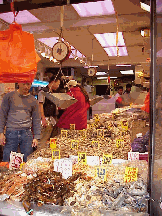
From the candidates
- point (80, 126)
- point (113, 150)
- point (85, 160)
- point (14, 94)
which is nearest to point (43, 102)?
point (80, 126)

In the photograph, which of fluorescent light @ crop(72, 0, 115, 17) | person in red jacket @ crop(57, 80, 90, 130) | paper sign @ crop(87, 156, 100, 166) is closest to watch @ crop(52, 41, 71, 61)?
paper sign @ crop(87, 156, 100, 166)

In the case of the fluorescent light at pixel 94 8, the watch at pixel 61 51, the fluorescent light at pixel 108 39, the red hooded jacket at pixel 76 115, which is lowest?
the red hooded jacket at pixel 76 115

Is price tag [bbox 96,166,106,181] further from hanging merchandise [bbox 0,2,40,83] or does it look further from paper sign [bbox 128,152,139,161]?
hanging merchandise [bbox 0,2,40,83]

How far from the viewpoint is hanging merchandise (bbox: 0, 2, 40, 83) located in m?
2.09

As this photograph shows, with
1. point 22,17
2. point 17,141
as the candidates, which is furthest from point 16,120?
point 22,17

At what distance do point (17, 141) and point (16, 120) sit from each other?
0.34 meters

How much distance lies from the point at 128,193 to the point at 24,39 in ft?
5.32

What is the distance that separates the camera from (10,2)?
6.84ft

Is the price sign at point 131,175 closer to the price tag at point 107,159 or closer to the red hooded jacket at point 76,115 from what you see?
the price tag at point 107,159

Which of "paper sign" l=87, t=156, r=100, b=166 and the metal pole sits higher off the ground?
the metal pole

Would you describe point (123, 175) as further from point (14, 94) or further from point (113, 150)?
point (14, 94)

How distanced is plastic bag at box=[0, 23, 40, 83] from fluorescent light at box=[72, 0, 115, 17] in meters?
2.37

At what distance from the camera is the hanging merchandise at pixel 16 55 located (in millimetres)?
2090

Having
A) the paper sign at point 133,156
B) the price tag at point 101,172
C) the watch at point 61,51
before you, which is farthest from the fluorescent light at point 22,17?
the price tag at point 101,172
